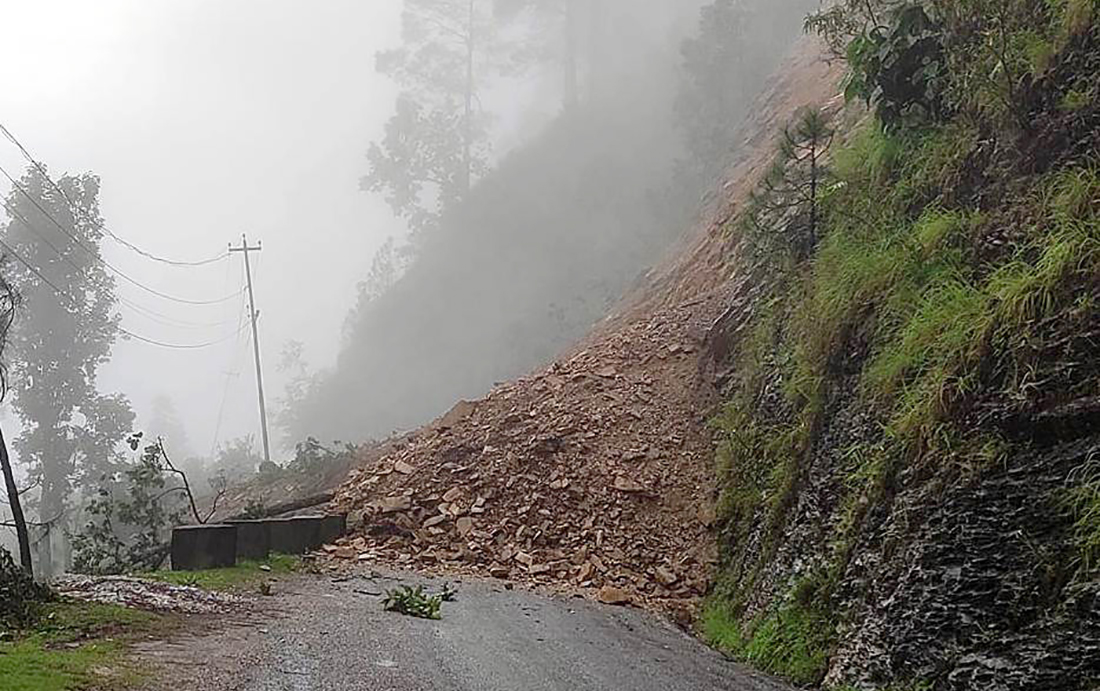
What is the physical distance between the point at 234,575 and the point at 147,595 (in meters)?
2.11

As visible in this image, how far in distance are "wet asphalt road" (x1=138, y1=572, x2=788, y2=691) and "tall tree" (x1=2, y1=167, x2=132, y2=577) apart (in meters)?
26.5

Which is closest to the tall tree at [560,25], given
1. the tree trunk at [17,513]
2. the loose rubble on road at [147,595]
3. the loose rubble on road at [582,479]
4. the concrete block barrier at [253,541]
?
the loose rubble on road at [582,479]

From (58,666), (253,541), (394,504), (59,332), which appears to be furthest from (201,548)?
(59,332)

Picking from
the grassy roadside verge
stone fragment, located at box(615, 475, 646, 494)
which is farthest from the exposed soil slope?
the grassy roadside verge

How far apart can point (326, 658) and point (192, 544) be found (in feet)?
18.7

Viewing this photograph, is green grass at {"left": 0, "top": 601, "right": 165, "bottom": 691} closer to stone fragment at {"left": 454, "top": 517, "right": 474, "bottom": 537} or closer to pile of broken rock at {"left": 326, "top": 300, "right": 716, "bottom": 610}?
pile of broken rock at {"left": 326, "top": 300, "right": 716, "bottom": 610}

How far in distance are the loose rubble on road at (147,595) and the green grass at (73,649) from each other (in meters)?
0.44

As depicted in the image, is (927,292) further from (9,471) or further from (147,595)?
(9,471)

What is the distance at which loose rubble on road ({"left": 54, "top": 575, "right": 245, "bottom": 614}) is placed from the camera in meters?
8.91

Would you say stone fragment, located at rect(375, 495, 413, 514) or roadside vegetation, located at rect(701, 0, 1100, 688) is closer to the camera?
roadside vegetation, located at rect(701, 0, 1100, 688)

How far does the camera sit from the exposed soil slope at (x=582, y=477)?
1191 centimetres

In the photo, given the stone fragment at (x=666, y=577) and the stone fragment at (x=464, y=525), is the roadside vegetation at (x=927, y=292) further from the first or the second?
the stone fragment at (x=464, y=525)

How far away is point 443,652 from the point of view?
738 cm

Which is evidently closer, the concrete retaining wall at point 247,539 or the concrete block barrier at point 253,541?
the concrete retaining wall at point 247,539
